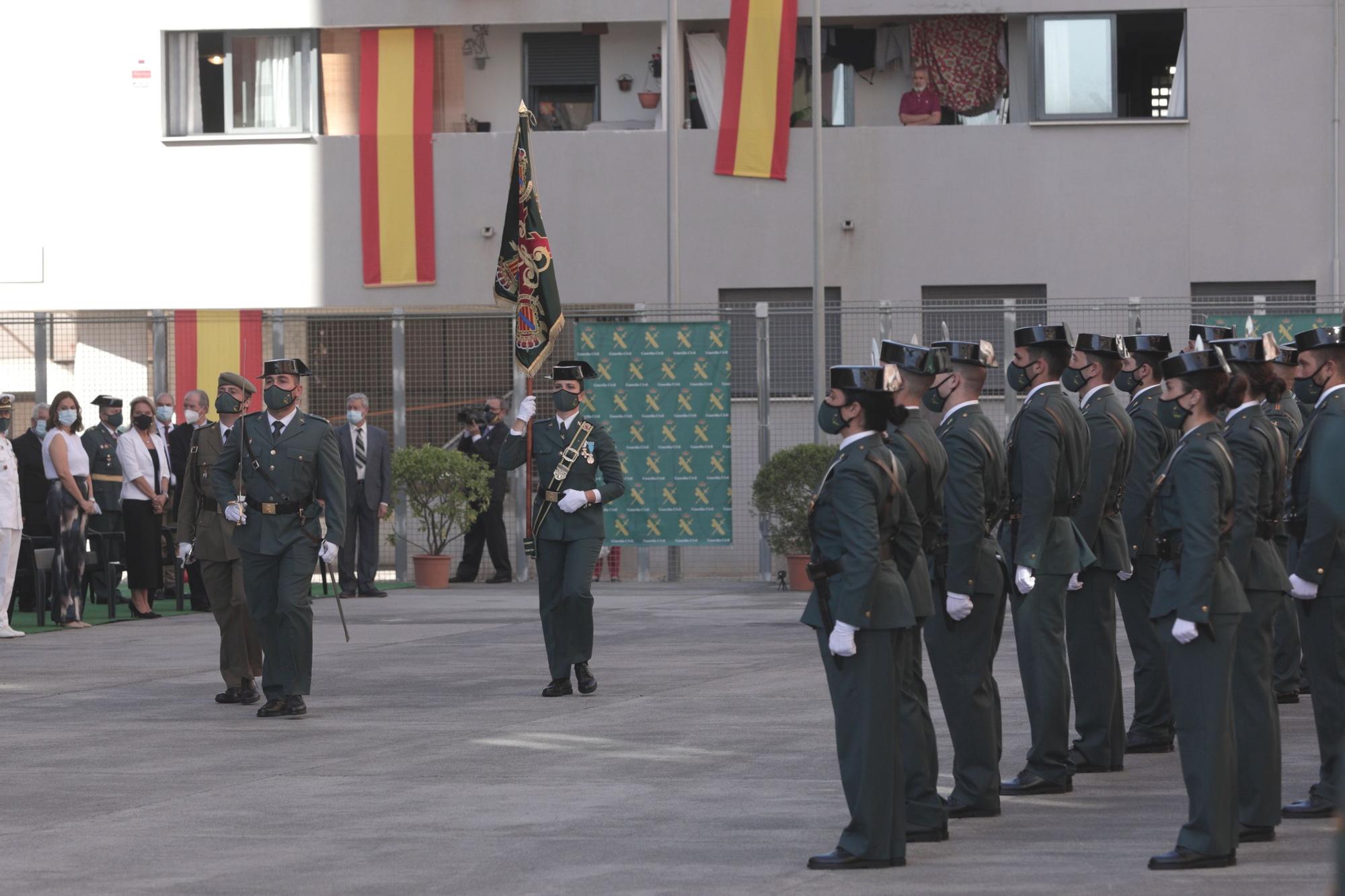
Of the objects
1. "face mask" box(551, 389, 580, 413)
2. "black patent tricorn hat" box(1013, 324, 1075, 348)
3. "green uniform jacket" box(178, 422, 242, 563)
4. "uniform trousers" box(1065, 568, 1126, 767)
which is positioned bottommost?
"uniform trousers" box(1065, 568, 1126, 767)

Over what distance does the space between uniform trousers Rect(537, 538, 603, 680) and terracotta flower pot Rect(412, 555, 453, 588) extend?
10.3m

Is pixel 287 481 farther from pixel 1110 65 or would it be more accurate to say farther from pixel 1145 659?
pixel 1110 65

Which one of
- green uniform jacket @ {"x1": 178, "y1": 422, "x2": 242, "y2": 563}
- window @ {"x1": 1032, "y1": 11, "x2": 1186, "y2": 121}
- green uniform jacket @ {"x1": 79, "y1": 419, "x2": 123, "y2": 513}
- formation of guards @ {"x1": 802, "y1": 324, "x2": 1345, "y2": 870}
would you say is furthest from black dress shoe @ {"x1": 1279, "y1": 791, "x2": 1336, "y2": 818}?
window @ {"x1": 1032, "y1": 11, "x2": 1186, "y2": 121}

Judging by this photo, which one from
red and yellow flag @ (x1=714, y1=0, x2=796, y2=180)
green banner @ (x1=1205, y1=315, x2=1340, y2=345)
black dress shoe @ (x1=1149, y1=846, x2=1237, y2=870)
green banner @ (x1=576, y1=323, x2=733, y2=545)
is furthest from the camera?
red and yellow flag @ (x1=714, y1=0, x2=796, y2=180)

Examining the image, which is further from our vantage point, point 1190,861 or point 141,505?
point 141,505

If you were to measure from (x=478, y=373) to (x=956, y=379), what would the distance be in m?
15.7

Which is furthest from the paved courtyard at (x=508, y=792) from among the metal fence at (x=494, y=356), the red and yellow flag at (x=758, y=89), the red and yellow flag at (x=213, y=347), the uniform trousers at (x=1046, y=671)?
the red and yellow flag at (x=758, y=89)

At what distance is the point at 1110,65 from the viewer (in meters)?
26.9

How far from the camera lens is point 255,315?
79.6 ft

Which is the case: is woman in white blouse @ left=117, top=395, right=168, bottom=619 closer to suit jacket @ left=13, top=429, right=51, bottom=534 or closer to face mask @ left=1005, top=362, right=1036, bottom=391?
suit jacket @ left=13, top=429, right=51, bottom=534

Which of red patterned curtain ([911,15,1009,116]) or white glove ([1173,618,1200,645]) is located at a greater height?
red patterned curtain ([911,15,1009,116])

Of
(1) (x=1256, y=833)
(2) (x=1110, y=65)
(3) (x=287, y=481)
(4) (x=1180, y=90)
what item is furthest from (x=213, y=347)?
(1) (x=1256, y=833)

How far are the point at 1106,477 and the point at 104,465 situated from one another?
12.5 m

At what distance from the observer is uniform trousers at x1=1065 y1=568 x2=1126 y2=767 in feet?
31.8
